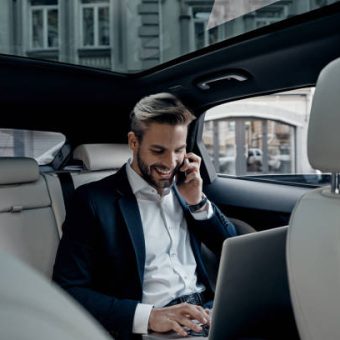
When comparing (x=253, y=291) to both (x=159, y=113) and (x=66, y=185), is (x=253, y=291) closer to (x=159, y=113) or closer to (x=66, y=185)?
(x=159, y=113)

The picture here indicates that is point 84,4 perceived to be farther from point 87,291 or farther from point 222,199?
point 87,291

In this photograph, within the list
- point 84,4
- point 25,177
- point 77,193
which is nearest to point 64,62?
point 25,177

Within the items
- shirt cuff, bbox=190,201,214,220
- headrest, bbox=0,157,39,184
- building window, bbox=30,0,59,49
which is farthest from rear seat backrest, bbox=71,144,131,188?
building window, bbox=30,0,59,49

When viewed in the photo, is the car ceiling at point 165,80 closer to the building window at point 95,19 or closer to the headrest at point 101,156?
the headrest at point 101,156

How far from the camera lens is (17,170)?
87.6 inches

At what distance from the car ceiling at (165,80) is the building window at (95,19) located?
6.70 m

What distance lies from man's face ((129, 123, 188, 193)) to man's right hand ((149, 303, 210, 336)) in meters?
0.46

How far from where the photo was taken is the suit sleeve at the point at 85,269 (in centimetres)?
163

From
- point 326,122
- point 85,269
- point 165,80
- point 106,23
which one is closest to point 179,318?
point 85,269

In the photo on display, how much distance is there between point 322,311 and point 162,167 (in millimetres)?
835

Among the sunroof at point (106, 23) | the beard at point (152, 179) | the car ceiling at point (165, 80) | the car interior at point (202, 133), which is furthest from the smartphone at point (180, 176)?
the sunroof at point (106, 23)

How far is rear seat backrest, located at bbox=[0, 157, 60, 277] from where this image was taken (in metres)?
2.15

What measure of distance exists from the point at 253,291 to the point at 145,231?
0.69m

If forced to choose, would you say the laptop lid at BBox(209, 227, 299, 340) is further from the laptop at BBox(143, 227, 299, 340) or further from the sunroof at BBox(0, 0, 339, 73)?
the sunroof at BBox(0, 0, 339, 73)
